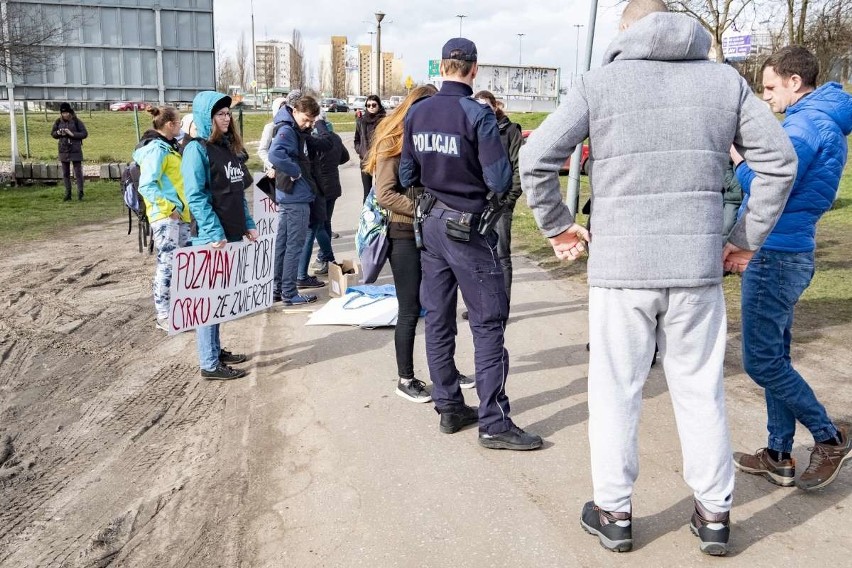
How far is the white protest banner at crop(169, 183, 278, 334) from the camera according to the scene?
569cm

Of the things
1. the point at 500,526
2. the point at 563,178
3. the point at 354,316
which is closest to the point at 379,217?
the point at 354,316

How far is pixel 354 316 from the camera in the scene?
7215 millimetres

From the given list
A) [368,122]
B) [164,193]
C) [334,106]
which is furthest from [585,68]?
[334,106]

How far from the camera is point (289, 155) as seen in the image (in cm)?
781

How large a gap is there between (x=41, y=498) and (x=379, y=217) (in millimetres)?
2639

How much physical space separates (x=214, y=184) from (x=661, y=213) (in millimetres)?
3583

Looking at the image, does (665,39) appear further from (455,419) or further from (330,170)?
(330,170)

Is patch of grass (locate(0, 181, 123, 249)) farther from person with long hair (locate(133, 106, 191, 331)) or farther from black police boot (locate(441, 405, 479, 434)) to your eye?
black police boot (locate(441, 405, 479, 434))

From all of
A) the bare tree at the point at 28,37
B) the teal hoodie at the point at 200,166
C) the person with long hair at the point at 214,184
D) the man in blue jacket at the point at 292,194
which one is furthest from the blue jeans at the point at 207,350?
the bare tree at the point at 28,37

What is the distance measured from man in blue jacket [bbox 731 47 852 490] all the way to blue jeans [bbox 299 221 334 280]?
5529mm

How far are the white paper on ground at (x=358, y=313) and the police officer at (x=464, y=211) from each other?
246cm

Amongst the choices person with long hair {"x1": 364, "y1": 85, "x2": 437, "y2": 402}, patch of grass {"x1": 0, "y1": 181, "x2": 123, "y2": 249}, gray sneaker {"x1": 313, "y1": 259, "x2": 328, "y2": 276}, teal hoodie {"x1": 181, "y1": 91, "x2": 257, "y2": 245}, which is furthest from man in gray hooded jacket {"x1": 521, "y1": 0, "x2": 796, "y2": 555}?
patch of grass {"x1": 0, "y1": 181, "x2": 123, "y2": 249}

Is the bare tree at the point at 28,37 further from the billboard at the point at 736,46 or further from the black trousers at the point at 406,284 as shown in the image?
the billboard at the point at 736,46

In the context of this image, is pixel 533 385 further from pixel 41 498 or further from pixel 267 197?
pixel 267 197
